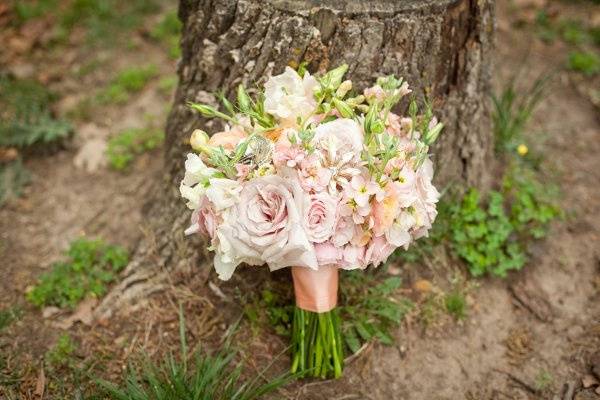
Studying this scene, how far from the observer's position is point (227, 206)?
6.01ft

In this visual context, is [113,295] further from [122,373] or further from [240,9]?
[240,9]

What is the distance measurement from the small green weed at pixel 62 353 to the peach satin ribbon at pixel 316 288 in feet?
3.46

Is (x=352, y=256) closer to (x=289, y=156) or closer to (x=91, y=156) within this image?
(x=289, y=156)

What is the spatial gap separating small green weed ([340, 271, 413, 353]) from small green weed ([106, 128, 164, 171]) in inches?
61.6

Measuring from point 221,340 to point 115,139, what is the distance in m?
1.61

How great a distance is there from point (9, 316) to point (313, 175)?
1675 mm

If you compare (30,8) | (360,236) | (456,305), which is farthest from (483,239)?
(30,8)

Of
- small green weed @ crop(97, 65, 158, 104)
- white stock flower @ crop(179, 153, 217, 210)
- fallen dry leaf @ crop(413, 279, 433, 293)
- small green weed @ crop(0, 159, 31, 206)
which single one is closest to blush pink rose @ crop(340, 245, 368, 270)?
white stock flower @ crop(179, 153, 217, 210)

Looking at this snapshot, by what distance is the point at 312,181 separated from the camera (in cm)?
181

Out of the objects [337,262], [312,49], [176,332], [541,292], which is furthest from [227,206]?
[541,292]

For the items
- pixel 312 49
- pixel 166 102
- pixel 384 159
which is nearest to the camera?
pixel 384 159

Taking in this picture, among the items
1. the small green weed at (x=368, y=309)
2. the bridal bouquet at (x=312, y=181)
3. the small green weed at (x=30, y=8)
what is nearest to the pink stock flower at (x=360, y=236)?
the bridal bouquet at (x=312, y=181)

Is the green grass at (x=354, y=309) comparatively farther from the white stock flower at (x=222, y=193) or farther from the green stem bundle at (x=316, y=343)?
the white stock flower at (x=222, y=193)

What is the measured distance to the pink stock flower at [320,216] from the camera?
1804 mm
